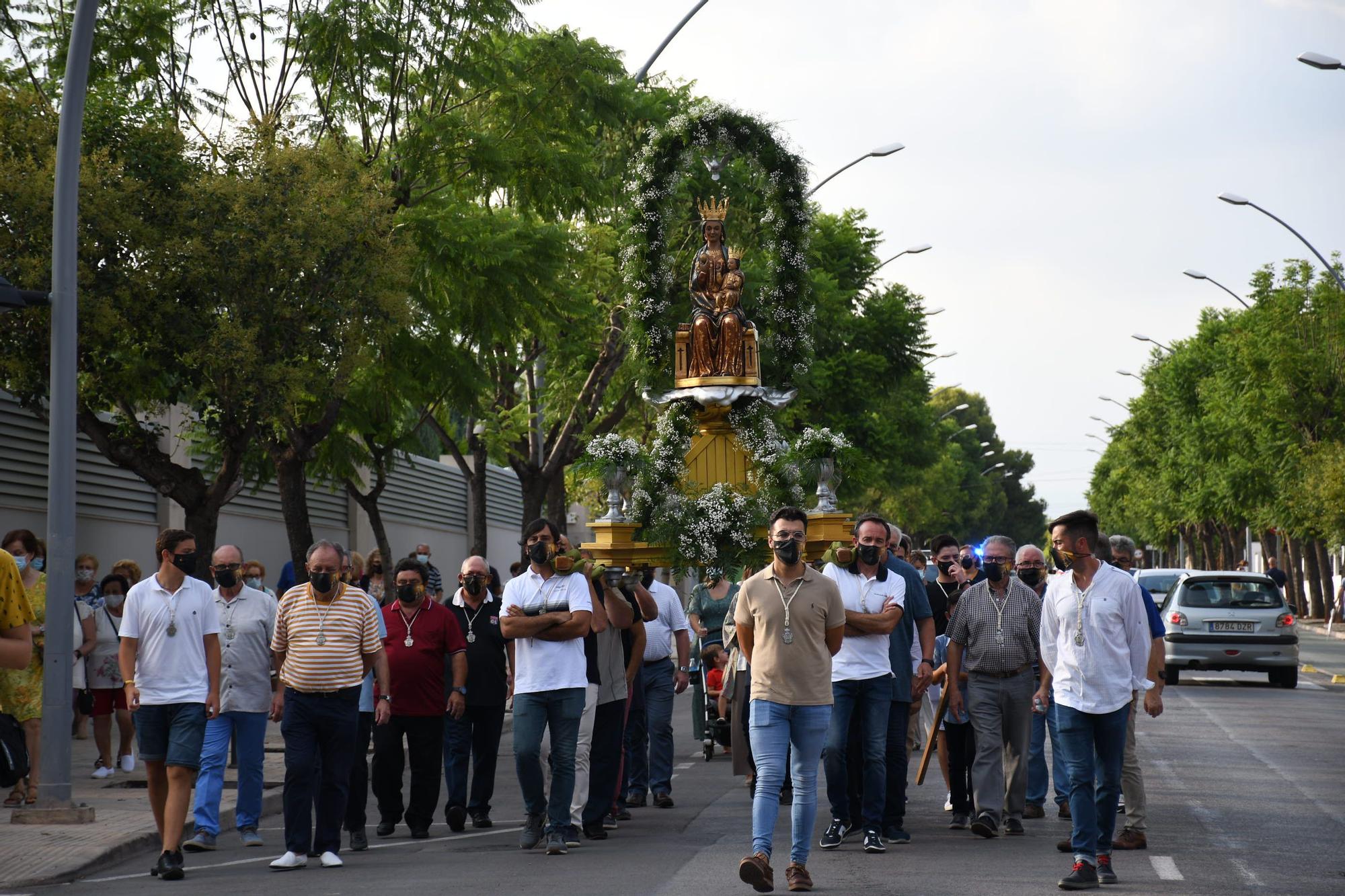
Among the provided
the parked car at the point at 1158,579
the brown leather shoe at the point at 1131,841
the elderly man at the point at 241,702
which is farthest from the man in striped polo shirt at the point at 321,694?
the parked car at the point at 1158,579

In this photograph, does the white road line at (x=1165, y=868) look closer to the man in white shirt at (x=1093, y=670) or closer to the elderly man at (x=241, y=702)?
the man in white shirt at (x=1093, y=670)

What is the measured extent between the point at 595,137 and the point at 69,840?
1490 cm

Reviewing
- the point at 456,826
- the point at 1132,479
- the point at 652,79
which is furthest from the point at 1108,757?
the point at 1132,479

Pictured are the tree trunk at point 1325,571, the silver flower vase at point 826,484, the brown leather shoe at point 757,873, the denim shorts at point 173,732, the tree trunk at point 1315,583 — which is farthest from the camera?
the tree trunk at point 1315,583

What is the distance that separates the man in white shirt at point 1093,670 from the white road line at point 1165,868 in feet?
1.11

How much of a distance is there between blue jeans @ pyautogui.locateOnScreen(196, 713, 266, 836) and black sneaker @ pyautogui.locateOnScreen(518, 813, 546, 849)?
1.76 meters

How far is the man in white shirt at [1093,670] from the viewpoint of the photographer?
9219 millimetres

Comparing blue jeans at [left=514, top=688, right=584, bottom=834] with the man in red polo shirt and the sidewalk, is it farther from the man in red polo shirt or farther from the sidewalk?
the sidewalk

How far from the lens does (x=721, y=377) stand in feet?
65.6

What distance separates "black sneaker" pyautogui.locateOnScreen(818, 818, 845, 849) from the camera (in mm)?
10664

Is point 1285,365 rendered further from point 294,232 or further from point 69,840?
point 69,840

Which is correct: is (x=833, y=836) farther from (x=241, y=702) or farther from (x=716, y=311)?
(x=716, y=311)

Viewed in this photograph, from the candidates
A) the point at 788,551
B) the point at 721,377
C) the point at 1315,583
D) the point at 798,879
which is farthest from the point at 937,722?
the point at 1315,583

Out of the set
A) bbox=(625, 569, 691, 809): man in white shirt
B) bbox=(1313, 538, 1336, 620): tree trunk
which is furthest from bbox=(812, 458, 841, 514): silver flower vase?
bbox=(1313, 538, 1336, 620): tree trunk
